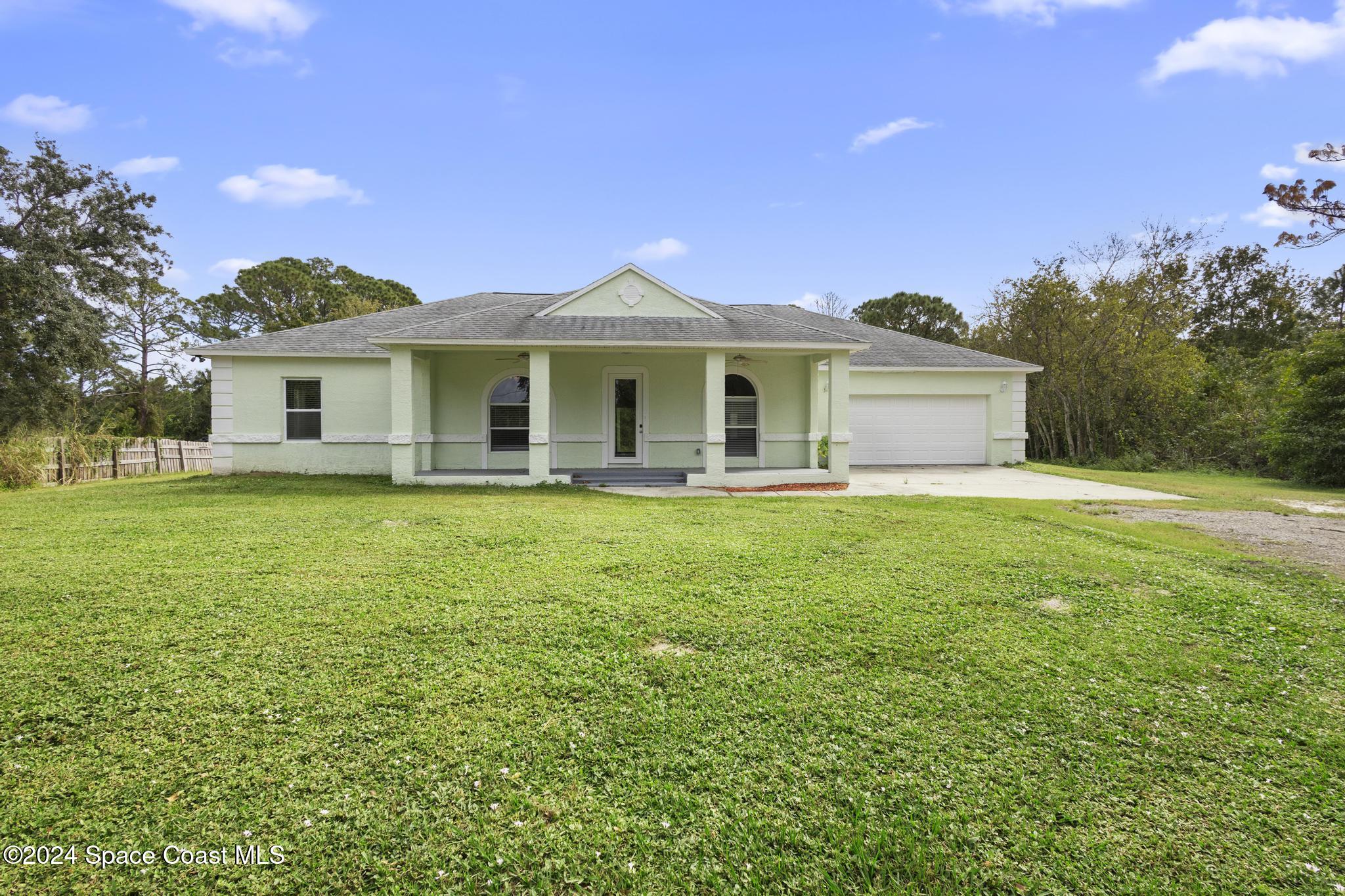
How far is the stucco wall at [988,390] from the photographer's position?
16562 mm

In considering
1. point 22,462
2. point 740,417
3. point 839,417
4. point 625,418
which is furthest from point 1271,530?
point 22,462

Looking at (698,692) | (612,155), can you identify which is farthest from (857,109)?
(698,692)

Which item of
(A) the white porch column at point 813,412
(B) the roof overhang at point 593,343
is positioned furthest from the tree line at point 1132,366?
(B) the roof overhang at point 593,343

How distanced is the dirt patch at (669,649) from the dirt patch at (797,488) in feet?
26.5

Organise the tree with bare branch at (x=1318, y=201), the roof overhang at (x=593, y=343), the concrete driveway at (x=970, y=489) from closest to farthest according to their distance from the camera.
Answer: the tree with bare branch at (x=1318, y=201), the concrete driveway at (x=970, y=489), the roof overhang at (x=593, y=343)

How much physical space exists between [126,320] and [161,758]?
114ft

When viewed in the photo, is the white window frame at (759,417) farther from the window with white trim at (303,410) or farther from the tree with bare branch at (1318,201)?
the window with white trim at (303,410)

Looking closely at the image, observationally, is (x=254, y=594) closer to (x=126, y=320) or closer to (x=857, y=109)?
(x=857, y=109)

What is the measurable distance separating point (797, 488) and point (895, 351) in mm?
7762

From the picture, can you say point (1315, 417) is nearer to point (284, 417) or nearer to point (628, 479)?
point (628, 479)

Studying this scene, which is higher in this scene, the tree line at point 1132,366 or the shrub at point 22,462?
the tree line at point 1132,366

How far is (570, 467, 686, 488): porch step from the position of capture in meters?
12.3

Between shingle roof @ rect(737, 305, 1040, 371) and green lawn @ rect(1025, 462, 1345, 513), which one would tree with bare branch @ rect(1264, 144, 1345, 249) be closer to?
green lawn @ rect(1025, 462, 1345, 513)

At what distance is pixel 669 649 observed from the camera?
3678 millimetres
